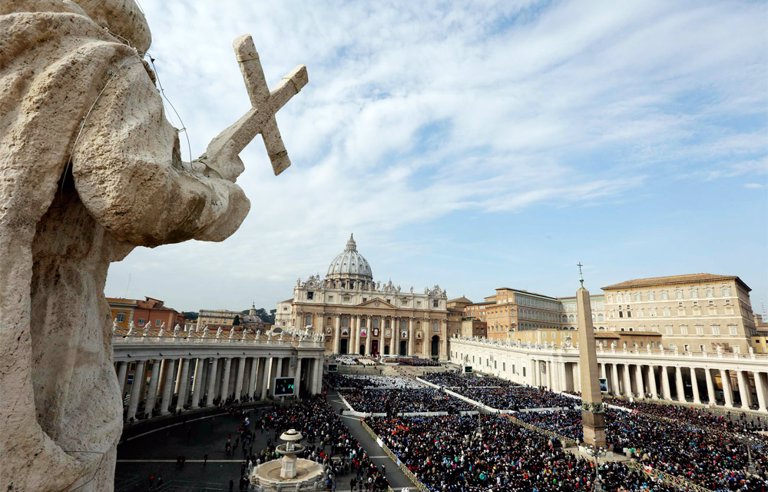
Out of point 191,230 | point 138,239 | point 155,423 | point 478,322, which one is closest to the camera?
point 138,239

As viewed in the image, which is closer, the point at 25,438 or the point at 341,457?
the point at 25,438

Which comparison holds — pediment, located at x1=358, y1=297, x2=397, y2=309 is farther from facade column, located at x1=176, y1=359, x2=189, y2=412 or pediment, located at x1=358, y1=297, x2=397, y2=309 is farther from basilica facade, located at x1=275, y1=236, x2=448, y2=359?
facade column, located at x1=176, y1=359, x2=189, y2=412

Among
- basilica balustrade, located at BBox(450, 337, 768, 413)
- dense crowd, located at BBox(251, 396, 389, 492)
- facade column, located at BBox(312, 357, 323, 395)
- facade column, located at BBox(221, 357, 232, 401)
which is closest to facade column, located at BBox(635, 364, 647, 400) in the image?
basilica balustrade, located at BBox(450, 337, 768, 413)

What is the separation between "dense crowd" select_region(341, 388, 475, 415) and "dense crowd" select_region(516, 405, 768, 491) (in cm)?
625

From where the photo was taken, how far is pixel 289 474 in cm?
1705

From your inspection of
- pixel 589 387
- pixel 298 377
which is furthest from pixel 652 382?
pixel 298 377

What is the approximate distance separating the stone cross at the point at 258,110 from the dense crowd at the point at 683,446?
21.4m

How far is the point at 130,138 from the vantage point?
2480 millimetres

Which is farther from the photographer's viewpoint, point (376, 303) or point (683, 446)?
point (376, 303)

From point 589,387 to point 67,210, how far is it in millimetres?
26621

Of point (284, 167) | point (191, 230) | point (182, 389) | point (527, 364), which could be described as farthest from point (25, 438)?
point (527, 364)

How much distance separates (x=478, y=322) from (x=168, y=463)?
85710mm

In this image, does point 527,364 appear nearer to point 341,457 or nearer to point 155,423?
point 341,457

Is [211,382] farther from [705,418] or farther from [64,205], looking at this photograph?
[705,418]
